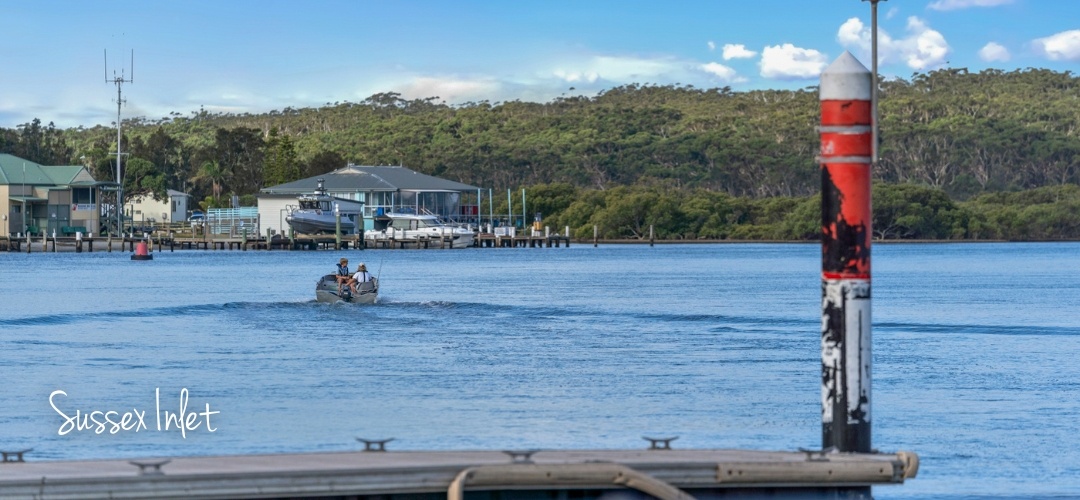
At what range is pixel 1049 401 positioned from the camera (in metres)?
25.5

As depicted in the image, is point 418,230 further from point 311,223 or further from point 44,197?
point 44,197

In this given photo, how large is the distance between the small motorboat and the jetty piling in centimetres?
4075

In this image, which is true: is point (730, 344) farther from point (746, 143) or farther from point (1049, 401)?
point (746, 143)

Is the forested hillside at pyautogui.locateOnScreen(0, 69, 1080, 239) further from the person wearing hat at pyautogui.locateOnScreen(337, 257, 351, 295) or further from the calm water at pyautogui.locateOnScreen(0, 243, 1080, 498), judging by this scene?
the person wearing hat at pyautogui.locateOnScreen(337, 257, 351, 295)

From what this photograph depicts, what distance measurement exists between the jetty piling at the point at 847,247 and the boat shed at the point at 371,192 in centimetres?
12019

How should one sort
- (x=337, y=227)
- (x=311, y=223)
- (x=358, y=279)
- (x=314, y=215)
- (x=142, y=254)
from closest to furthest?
(x=358, y=279), (x=142, y=254), (x=337, y=227), (x=314, y=215), (x=311, y=223)

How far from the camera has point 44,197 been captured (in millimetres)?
120562

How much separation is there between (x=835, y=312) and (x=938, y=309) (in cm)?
4352

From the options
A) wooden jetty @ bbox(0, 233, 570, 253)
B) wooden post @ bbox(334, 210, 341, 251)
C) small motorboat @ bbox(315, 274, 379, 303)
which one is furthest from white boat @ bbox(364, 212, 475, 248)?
small motorboat @ bbox(315, 274, 379, 303)

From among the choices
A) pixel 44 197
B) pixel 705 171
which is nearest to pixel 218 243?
pixel 44 197

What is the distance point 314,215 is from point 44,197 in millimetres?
21443

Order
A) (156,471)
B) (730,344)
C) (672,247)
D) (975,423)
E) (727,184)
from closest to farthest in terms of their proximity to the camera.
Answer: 1. (156,471)
2. (975,423)
3. (730,344)
4. (672,247)
5. (727,184)

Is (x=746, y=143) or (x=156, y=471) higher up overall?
(x=746, y=143)

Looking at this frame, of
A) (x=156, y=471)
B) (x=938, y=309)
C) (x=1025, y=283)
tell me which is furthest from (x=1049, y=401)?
(x=1025, y=283)
